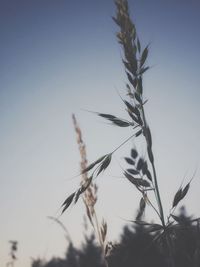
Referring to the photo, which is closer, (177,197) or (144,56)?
(177,197)

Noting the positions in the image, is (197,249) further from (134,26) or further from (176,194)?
(134,26)

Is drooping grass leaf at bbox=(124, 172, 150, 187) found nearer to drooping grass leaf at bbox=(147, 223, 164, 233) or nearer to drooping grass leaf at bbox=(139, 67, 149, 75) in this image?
drooping grass leaf at bbox=(147, 223, 164, 233)

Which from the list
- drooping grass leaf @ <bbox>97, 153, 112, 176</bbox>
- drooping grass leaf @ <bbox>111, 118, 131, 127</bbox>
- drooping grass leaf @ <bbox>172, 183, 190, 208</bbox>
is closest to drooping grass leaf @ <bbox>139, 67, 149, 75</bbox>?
drooping grass leaf @ <bbox>111, 118, 131, 127</bbox>

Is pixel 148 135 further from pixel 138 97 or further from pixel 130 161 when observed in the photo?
pixel 130 161

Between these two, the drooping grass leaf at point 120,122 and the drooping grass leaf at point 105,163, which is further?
the drooping grass leaf at point 120,122

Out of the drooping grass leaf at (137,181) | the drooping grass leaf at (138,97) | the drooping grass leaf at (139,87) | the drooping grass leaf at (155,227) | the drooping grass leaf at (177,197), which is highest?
the drooping grass leaf at (139,87)

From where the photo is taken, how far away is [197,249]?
5.03ft

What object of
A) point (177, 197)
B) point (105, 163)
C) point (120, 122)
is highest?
point (120, 122)

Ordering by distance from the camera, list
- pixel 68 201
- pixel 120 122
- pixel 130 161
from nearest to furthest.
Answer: pixel 68 201 → pixel 120 122 → pixel 130 161

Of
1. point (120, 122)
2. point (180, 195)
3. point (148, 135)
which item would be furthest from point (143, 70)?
point (180, 195)

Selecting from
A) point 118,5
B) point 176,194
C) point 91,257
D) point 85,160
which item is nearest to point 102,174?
point 176,194

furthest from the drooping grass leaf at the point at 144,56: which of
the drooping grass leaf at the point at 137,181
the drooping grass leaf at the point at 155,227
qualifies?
the drooping grass leaf at the point at 155,227

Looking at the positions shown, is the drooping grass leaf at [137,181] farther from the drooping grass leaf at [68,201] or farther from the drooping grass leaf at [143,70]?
the drooping grass leaf at [143,70]

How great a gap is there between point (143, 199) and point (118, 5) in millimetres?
1372
